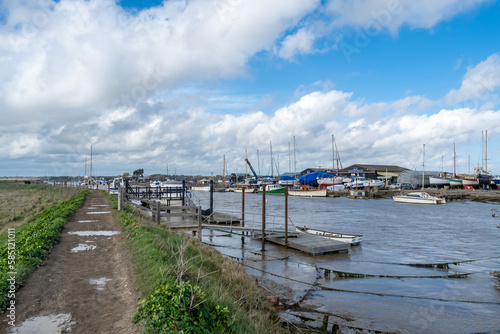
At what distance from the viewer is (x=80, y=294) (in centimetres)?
791

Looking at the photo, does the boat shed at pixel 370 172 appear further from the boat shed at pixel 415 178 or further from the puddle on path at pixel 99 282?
the puddle on path at pixel 99 282

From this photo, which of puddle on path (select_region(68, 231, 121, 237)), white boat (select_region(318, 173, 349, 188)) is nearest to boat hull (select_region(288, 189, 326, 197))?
white boat (select_region(318, 173, 349, 188))

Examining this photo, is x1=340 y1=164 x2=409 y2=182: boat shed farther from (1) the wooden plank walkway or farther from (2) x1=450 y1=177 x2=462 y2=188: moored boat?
(1) the wooden plank walkway

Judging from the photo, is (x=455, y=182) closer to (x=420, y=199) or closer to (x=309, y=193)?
(x=420, y=199)

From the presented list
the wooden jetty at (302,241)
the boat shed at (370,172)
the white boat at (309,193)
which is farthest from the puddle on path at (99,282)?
the boat shed at (370,172)

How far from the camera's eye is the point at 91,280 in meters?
8.91

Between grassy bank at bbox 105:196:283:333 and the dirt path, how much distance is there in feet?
1.26

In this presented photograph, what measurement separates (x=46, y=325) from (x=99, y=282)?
2.32 meters

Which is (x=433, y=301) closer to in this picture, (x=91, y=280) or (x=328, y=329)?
(x=328, y=329)

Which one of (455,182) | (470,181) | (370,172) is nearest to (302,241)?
(470,181)

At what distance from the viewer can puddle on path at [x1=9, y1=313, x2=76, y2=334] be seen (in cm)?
621

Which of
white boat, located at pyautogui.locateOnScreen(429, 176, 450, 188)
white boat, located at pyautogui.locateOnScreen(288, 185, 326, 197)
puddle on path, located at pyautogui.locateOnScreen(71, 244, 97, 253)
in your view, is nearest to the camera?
puddle on path, located at pyautogui.locateOnScreen(71, 244, 97, 253)

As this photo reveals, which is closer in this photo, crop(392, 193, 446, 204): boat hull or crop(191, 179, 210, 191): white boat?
crop(392, 193, 446, 204): boat hull

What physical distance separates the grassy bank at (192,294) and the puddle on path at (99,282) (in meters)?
0.74
